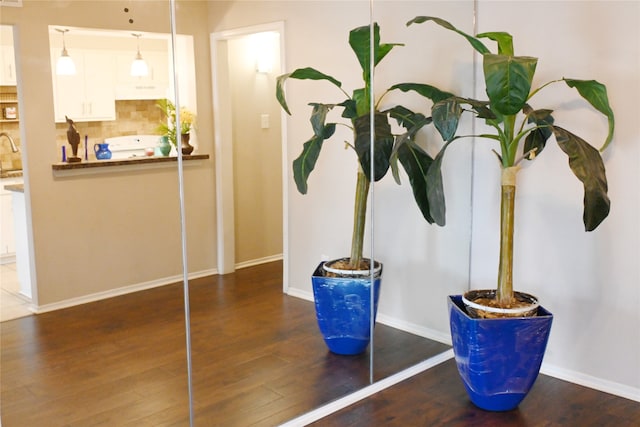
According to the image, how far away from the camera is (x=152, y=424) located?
2729 millimetres

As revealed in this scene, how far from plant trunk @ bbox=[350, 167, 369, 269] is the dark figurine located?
1.51m

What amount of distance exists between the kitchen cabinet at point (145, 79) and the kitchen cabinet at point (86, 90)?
0.04 metres

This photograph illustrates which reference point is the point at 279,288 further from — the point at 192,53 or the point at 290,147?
the point at 192,53

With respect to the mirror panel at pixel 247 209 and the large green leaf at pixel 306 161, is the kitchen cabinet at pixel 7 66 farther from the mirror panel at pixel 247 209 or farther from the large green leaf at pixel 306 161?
the large green leaf at pixel 306 161

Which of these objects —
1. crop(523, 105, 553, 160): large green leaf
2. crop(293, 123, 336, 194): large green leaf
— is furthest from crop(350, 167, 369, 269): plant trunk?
crop(523, 105, 553, 160): large green leaf

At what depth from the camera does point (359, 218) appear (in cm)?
354

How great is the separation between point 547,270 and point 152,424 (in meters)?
2.16

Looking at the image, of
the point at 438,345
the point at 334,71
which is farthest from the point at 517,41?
the point at 438,345

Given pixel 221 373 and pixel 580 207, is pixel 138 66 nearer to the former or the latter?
pixel 221 373

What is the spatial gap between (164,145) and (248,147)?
18.0 inches

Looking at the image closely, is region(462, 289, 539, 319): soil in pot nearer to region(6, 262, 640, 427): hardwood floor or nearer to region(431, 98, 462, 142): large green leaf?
region(6, 262, 640, 427): hardwood floor

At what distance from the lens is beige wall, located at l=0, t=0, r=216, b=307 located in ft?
7.52

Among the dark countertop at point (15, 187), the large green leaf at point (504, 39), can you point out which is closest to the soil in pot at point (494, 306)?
the large green leaf at point (504, 39)

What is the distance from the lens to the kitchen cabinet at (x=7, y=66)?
218 cm
